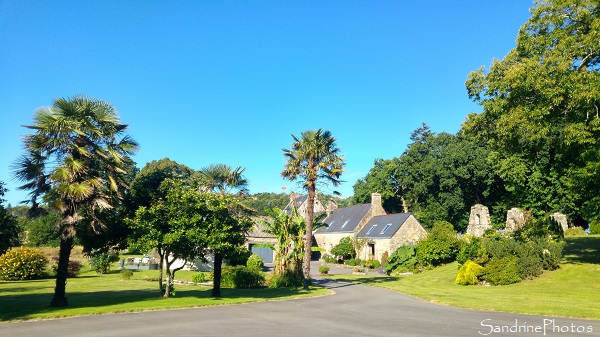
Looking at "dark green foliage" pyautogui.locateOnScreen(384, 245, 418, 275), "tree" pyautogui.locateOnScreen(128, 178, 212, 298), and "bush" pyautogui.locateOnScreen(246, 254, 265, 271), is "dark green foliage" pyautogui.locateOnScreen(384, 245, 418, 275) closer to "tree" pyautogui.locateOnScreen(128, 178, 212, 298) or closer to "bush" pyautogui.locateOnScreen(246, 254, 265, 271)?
"bush" pyautogui.locateOnScreen(246, 254, 265, 271)

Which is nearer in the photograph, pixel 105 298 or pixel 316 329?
pixel 316 329

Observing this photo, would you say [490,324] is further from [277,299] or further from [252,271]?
[252,271]

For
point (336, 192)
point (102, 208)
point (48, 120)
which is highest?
point (48, 120)

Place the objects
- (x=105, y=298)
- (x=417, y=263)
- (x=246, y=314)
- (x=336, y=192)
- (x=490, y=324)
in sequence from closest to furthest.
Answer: (x=490, y=324)
(x=246, y=314)
(x=105, y=298)
(x=336, y=192)
(x=417, y=263)

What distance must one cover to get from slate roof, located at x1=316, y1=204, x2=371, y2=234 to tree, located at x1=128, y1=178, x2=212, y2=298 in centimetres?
3575

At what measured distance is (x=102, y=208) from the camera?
15.4m

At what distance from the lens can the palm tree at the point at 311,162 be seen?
24.0 metres

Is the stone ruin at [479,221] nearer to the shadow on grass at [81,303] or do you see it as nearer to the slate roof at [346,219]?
the slate roof at [346,219]

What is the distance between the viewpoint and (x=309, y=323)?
12242mm

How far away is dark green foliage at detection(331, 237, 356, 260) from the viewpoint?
1889 inches

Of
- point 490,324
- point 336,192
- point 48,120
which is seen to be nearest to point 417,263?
point 336,192

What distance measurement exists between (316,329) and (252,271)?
14.5 m

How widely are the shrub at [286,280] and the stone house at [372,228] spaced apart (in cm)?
1045

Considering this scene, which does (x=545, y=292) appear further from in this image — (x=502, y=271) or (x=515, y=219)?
(x=515, y=219)
